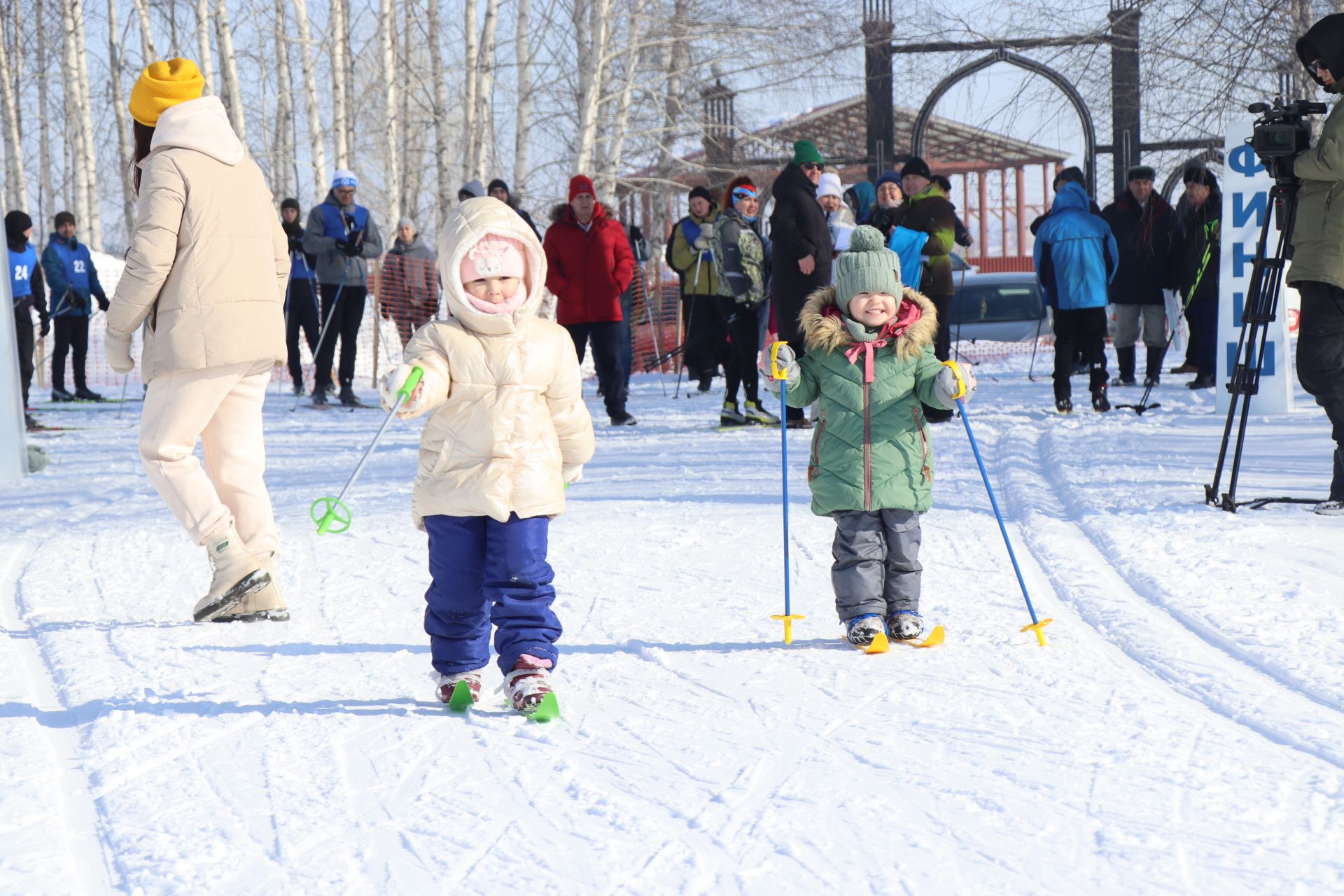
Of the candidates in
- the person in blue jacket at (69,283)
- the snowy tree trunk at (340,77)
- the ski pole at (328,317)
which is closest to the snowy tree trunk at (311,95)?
the snowy tree trunk at (340,77)

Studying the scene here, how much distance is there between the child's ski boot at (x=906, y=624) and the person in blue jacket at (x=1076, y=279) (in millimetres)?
5538

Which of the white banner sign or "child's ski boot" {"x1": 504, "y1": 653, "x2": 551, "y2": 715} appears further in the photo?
the white banner sign

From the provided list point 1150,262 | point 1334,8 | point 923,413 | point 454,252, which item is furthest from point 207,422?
point 1150,262

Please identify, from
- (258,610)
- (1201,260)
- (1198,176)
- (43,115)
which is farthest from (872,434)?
(43,115)

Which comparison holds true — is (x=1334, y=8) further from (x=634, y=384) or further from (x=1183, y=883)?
(x=1183, y=883)

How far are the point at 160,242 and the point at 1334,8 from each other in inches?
314

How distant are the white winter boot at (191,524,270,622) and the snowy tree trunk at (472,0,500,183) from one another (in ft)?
55.0

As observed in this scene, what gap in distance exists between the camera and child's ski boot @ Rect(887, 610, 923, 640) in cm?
432

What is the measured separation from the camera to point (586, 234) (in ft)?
32.9

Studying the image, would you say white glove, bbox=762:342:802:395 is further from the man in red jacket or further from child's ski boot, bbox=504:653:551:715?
the man in red jacket

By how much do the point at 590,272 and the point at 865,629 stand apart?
6.08m

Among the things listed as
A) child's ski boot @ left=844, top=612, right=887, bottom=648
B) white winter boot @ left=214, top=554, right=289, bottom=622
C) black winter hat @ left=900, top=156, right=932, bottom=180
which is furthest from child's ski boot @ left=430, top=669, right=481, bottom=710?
black winter hat @ left=900, top=156, right=932, bottom=180

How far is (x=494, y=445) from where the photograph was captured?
3.53m

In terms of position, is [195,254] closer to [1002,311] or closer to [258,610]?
[258,610]
